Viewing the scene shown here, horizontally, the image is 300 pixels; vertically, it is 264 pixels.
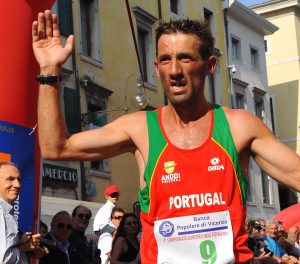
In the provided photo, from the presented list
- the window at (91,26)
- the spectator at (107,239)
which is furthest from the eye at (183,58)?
the window at (91,26)

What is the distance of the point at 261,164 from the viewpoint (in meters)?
3.17

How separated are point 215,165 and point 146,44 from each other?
66.4 feet

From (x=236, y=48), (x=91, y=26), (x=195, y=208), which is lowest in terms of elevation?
(x=195, y=208)

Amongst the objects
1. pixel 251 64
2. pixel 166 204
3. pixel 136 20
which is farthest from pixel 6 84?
pixel 251 64

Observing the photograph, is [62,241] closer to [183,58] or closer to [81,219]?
[81,219]

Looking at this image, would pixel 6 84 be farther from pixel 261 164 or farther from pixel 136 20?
pixel 136 20

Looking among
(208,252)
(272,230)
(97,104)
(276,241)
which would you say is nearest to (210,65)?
(208,252)

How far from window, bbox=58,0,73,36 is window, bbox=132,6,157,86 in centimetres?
408

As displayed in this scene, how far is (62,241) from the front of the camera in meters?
7.16

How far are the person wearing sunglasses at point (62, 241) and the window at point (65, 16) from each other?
11588mm

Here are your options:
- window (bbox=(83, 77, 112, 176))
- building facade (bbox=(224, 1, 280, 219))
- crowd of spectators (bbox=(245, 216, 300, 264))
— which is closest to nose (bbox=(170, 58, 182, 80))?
crowd of spectators (bbox=(245, 216, 300, 264))

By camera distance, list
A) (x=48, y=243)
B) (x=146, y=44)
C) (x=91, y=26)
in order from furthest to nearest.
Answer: (x=146, y=44)
(x=91, y=26)
(x=48, y=243)

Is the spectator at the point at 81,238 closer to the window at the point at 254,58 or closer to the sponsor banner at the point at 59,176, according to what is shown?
the sponsor banner at the point at 59,176

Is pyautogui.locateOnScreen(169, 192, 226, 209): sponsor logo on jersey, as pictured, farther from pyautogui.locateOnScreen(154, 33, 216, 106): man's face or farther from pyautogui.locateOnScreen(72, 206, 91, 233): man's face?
pyautogui.locateOnScreen(72, 206, 91, 233): man's face
